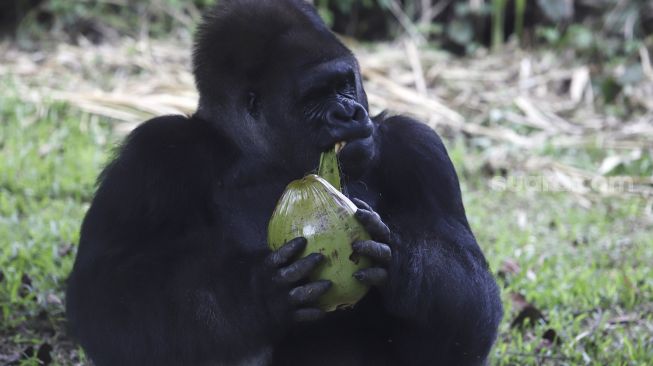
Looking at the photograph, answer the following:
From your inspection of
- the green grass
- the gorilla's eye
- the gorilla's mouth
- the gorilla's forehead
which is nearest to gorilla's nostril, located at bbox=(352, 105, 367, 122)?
the gorilla's mouth

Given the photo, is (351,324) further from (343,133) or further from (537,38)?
(537,38)

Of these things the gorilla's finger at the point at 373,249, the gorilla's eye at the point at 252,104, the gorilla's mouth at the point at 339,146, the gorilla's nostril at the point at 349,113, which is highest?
the gorilla's nostril at the point at 349,113

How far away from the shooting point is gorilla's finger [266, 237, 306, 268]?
10.4ft

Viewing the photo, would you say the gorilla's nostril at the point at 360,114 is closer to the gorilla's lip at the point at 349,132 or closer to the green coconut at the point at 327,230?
the gorilla's lip at the point at 349,132

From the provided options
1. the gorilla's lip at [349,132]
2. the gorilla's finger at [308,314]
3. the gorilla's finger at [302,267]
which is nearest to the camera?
the gorilla's finger at [302,267]

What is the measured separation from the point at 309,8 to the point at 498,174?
4.23m

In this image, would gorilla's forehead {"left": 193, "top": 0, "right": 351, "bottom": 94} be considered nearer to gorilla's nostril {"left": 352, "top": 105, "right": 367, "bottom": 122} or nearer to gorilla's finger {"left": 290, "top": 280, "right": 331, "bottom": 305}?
gorilla's nostril {"left": 352, "top": 105, "right": 367, "bottom": 122}

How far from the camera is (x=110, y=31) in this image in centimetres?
1085

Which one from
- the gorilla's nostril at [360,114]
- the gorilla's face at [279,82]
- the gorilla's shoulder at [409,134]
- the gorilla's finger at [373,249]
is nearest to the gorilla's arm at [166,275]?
the gorilla's finger at [373,249]

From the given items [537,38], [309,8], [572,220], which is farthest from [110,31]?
[309,8]

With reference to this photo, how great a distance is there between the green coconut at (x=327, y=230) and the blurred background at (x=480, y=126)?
1.51 metres

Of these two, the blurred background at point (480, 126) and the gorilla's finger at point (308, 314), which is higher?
the gorilla's finger at point (308, 314)

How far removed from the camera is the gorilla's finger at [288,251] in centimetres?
318

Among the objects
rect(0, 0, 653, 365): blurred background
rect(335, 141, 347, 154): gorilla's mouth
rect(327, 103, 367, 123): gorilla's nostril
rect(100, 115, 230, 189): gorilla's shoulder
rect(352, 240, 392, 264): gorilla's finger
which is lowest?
rect(0, 0, 653, 365): blurred background
